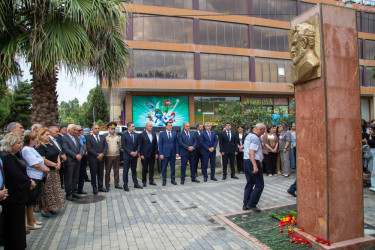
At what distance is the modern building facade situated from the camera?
23359mm

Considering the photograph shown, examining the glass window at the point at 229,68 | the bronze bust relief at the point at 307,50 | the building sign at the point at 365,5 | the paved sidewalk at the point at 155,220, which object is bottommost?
the paved sidewalk at the point at 155,220

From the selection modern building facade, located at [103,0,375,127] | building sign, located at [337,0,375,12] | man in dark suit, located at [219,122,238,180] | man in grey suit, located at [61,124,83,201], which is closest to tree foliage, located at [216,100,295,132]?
man in dark suit, located at [219,122,238,180]

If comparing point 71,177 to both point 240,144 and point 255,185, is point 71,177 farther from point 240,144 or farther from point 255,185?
point 240,144

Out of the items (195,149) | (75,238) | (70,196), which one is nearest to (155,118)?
(195,149)

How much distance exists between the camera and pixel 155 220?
207 inches

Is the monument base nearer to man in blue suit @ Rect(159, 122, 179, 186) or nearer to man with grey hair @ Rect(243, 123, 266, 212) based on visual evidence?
man with grey hair @ Rect(243, 123, 266, 212)

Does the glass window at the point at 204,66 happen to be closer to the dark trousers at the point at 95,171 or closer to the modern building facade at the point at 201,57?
the modern building facade at the point at 201,57

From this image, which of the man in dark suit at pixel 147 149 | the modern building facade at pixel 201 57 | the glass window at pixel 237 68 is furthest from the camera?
the glass window at pixel 237 68

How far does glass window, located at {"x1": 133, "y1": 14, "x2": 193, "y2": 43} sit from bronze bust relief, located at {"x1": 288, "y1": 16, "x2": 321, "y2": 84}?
20.7 meters

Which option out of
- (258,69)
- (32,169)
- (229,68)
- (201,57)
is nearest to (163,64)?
(201,57)

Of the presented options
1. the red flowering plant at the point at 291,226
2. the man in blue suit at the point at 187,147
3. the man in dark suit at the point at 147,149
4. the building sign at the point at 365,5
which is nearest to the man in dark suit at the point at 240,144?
the man in blue suit at the point at 187,147

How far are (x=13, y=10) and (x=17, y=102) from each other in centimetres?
3855

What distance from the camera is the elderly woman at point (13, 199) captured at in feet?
12.2

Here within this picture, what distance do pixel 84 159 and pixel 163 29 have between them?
18.4m
